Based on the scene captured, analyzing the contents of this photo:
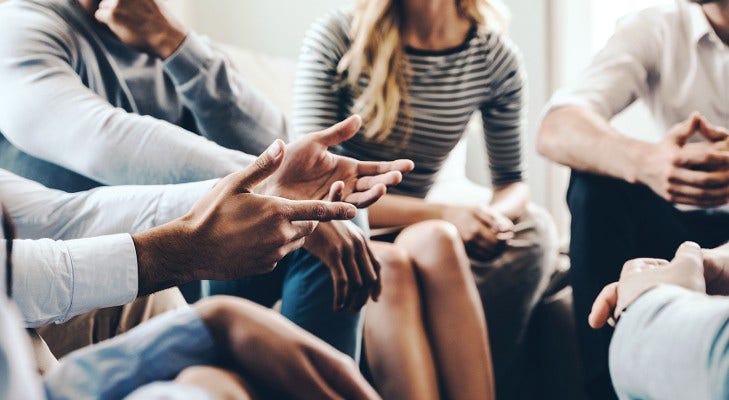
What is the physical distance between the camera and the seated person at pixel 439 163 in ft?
3.54

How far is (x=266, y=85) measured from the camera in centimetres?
160

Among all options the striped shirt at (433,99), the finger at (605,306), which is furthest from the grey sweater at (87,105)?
the finger at (605,306)

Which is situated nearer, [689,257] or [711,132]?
[689,257]

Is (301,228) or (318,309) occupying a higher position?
(301,228)

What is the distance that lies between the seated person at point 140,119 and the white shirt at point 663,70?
49 centimetres

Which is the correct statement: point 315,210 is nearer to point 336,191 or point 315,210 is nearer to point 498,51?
point 336,191

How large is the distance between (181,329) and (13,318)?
293 mm

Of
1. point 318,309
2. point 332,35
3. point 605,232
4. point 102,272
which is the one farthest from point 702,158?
point 102,272

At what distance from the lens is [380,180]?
871 mm

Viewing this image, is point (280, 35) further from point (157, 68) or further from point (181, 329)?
point (181, 329)

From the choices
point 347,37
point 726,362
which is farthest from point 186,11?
point 726,362

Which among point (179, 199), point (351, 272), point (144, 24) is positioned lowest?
point (351, 272)

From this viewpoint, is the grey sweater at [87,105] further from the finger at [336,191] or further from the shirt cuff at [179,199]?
the finger at [336,191]

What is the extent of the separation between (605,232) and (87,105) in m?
0.65
